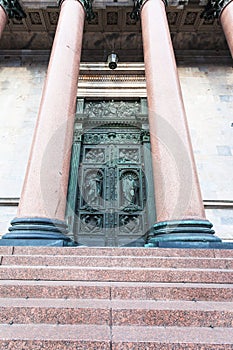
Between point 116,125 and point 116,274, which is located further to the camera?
point 116,125

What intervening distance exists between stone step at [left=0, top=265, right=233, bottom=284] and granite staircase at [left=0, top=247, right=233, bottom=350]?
11 millimetres

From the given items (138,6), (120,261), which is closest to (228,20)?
(138,6)

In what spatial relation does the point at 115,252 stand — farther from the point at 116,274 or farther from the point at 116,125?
the point at 116,125

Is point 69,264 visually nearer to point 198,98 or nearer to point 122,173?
point 122,173

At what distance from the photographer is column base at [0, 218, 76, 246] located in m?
3.90

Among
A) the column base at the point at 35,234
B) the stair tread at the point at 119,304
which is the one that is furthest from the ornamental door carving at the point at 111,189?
the stair tread at the point at 119,304

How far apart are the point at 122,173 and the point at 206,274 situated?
564 centimetres

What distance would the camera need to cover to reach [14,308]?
221cm

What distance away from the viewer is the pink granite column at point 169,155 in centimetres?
415

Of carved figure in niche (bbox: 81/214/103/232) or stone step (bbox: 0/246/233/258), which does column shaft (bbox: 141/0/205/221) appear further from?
carved figure in niche (bbox: 81/214/103/232)

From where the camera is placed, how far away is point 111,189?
26.5 ft

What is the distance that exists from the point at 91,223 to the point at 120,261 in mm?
4444

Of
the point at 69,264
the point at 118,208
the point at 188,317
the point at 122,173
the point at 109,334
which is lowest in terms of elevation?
the point at 109,334

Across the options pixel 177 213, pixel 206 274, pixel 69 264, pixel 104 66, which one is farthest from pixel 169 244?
pixel 104 66
